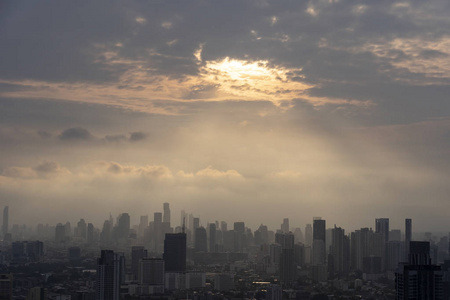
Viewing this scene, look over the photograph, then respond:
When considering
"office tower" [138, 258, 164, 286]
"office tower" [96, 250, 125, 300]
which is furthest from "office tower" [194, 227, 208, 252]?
"office tower" [96, 250, 125, 300]

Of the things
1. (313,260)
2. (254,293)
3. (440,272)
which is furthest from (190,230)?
(440,272)

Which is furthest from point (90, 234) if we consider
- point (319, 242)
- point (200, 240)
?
point (319, 242)

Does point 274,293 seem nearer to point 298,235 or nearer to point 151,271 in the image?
point 151,271

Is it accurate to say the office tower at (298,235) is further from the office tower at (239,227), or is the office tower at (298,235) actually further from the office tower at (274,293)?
the office tower at (274,293)

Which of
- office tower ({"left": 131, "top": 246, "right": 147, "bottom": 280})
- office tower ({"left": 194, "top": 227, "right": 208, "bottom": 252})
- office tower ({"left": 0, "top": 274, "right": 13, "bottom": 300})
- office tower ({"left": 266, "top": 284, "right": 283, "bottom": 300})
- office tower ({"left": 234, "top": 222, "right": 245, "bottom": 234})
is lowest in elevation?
office tower ({"left": 266, "top": 284, "right": 283, "bottom": 300})

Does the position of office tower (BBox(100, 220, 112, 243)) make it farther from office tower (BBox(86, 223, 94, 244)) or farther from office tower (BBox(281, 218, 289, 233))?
office tower (BBox(281, 218, 289, 233))

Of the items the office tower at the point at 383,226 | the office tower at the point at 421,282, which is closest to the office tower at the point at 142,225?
the office tower at the point at 383,226

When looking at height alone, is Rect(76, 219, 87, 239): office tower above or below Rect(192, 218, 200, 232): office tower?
below
